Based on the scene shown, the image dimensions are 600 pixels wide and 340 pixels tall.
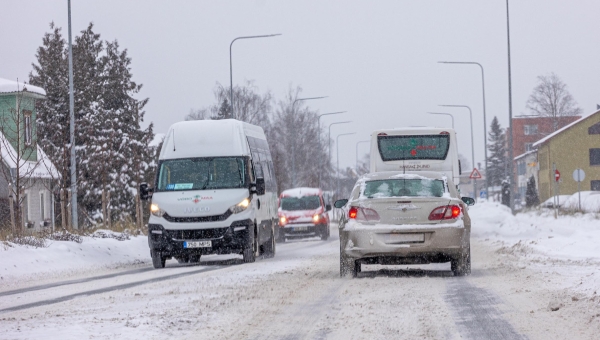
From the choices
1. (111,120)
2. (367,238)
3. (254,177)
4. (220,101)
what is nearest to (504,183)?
(220,101)

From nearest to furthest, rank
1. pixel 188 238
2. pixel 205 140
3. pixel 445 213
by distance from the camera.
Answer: pixel 445 213 → pixel 188 238 → pixel 205 140

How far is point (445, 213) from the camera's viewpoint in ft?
51.0

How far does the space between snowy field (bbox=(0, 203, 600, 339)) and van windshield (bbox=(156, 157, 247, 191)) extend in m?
1.81

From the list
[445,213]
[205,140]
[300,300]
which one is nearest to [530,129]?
[205,140]

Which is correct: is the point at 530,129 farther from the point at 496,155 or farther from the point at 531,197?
the point at 531,197

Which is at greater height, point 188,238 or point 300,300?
point 188,238

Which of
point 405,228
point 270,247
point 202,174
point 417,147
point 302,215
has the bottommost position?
point 270,247

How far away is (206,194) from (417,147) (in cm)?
1016

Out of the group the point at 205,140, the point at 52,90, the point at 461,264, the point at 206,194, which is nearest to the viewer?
the point at 461,264

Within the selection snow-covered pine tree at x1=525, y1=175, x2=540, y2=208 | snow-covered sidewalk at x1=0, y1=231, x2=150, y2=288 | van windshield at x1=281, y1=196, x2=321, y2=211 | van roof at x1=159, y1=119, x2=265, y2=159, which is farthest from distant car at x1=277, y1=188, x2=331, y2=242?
snow-covered pine tree at x1=525, y1=175, x2=540, y2=208

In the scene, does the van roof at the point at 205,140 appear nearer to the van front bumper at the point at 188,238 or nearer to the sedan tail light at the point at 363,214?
the van front bumper at the point at 188,238

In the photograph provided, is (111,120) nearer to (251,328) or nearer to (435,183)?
(435,183)

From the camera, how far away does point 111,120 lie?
6556cm

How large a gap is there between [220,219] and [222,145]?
1761 millimetres
